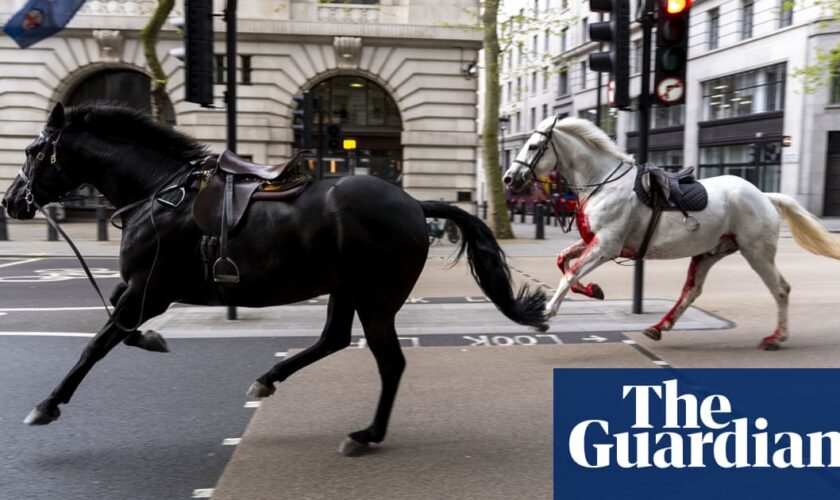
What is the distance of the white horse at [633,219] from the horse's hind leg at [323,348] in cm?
232

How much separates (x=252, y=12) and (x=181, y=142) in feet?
69.4

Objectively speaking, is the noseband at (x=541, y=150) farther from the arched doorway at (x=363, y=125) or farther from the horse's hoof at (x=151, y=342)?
the arched doorway at (x=363, y=125)

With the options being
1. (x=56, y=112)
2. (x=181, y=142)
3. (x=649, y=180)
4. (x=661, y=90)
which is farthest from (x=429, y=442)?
(x=661, y=90)

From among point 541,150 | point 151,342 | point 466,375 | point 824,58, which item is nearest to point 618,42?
point 541,150

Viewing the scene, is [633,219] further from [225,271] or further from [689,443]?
[225,271]

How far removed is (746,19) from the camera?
32.9 m

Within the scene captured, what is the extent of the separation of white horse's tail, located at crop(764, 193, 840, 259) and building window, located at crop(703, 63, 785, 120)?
27.1m

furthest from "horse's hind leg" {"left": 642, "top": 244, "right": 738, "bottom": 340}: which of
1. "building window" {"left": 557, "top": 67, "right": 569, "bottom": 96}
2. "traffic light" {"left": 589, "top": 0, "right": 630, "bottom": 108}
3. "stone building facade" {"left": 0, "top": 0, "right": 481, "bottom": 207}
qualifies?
"building window" {"left": 557, "top": 67, "right": 569, "bottom": 96}

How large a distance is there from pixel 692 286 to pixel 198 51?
19.5 feet

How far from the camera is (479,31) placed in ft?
78.9

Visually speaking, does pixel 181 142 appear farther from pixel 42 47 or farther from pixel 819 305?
pixel 42 47

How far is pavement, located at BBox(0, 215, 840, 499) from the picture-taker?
3.58m

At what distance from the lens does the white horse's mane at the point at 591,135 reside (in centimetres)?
656

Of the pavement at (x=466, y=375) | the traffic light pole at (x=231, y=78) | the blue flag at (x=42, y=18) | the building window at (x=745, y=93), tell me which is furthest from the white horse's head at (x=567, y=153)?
the building window at (x=745, y=93)
